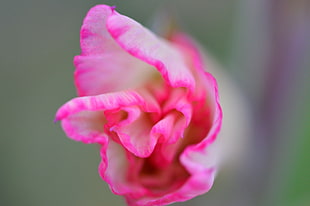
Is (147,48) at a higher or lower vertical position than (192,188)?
higher

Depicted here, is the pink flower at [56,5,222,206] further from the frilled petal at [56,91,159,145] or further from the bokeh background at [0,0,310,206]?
the bokeh background at [0,0,310,206]

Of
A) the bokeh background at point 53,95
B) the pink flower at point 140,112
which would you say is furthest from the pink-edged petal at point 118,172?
the bokeh background at point 53,95

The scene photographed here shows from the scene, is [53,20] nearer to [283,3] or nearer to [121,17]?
[283,3]

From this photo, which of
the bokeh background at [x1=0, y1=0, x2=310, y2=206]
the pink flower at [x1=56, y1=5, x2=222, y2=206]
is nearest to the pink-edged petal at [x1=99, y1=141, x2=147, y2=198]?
the pink flower at [x1=56, y1=5, x2=222, y2=206]

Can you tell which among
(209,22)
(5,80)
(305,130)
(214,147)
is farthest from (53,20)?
(214,147)

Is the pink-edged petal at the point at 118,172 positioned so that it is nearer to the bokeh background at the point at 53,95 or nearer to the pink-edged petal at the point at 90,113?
the pink-edged petal at the point at 90,113

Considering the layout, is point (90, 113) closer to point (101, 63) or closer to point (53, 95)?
point (101, 63)

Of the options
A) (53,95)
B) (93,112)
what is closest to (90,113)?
A: (93,112)
